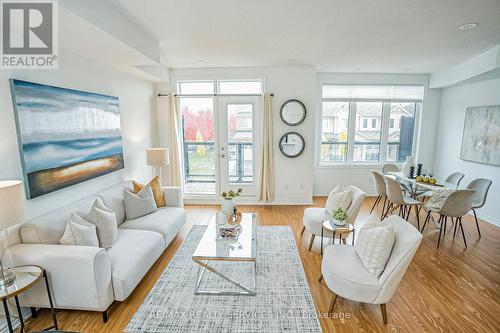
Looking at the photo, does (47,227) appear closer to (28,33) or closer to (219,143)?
(28,33)

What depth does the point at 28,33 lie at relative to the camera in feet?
6.60

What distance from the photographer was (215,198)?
5.20 metres

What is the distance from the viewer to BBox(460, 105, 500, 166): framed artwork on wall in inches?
164

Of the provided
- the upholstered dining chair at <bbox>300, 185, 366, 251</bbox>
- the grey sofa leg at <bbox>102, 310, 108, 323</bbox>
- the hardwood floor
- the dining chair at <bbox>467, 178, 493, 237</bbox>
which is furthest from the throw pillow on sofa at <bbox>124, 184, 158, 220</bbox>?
the dining chair at <bbox>467, 178, 493, 237</bbox>

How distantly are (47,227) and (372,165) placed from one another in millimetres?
5927

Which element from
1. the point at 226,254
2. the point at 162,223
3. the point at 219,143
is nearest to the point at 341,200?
the point at 226,254

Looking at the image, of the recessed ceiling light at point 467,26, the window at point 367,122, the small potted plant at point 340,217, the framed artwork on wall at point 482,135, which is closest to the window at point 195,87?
the window at point 367,122

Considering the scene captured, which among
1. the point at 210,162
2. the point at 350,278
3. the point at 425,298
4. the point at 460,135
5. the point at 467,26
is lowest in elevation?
the point at 425,298

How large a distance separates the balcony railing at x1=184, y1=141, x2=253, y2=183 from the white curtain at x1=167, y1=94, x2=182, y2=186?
25 centimetres

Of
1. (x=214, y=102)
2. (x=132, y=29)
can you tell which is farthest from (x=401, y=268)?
→ (x=214, y=102)

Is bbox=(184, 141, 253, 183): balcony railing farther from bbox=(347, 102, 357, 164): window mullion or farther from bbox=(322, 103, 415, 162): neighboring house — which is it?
bbox=(347, 102, 357, 164): window mullion

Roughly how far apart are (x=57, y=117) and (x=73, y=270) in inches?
61.6

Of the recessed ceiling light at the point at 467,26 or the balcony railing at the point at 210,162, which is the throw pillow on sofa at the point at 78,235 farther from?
the recessed ceiling light at the point at 467,26

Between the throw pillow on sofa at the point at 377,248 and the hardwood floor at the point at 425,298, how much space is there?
0.51 meters
